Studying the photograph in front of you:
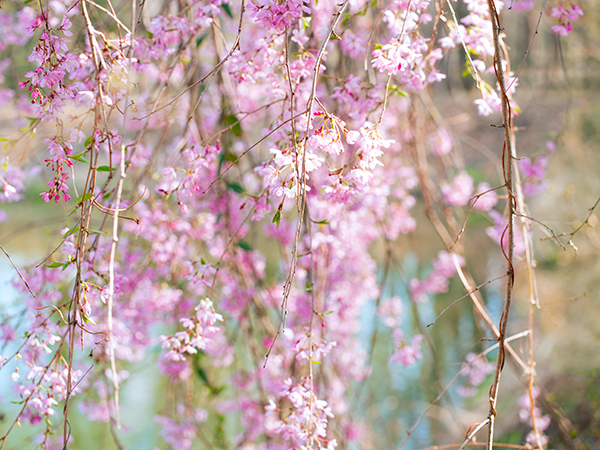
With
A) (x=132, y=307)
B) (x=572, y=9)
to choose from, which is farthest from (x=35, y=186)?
(x=572, y=9)

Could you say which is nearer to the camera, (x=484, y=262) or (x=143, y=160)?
(x=143, y=160)

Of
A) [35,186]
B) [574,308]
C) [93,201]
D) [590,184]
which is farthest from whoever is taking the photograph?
[35,186]

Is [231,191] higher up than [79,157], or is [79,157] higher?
[231,191]

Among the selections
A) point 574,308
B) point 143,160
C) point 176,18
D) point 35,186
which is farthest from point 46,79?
point 35,186

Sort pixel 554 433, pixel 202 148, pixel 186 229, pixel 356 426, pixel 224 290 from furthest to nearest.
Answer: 1. pixel 554 433
2. pixel 356 426
3. pixel 224 290
4. pixel 186 229
5. pixel 202 148

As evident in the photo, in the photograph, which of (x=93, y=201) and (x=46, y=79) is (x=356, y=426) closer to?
(x=93, y=201)

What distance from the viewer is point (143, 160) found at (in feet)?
5.39

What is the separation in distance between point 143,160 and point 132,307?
0.55 metres

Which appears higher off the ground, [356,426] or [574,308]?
[574,308]

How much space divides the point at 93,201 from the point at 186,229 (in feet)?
2.72

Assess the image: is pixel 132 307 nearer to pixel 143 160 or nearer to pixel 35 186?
pixel 143 160

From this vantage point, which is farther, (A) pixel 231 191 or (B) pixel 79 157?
(A) pixel 231 191

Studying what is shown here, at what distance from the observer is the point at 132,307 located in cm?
171

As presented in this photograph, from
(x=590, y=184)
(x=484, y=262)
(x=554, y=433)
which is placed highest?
(x=484, y=262)
